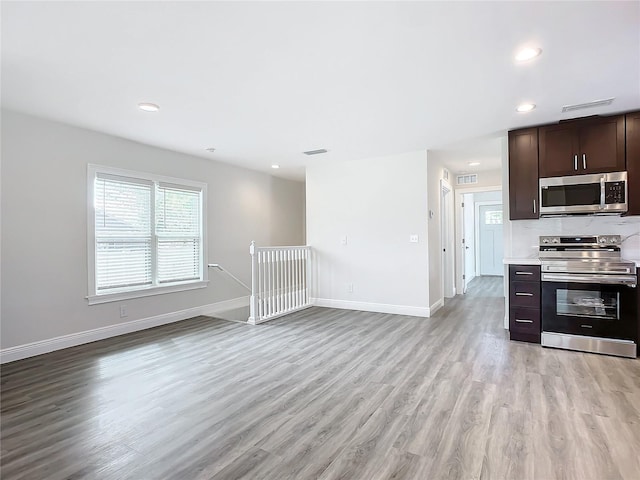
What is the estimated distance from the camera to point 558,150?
12.8ft

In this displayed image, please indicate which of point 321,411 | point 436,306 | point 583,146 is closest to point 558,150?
point 583,146

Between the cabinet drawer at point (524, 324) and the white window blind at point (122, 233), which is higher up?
the white window blind at point (122, 233)

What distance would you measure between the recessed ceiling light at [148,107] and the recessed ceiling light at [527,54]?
3.15 metres

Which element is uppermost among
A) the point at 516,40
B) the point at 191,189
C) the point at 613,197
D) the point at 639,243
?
the point at 516,40

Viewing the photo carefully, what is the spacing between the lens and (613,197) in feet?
12.0

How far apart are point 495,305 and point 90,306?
606cm

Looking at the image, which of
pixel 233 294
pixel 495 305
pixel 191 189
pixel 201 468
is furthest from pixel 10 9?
pixel 495 305

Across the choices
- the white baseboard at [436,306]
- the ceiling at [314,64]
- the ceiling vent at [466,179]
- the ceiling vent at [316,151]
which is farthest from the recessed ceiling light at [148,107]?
the ceiling vent at [466,179]

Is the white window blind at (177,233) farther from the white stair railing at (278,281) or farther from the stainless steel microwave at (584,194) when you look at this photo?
the stainless steel microwave at (584,194)

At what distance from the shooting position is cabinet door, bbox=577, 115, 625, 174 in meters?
3.63

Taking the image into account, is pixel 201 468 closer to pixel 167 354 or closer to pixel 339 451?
pixel 339 451

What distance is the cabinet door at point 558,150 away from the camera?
3826 mm

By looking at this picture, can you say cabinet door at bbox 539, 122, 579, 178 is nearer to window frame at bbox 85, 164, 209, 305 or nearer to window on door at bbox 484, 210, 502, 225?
window frame at bbox 85, 164, 209, 305

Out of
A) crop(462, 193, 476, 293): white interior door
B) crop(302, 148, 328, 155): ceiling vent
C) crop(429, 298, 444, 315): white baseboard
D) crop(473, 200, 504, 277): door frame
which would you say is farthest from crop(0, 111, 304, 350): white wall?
crop(473, 200, 504, 277): door frame
